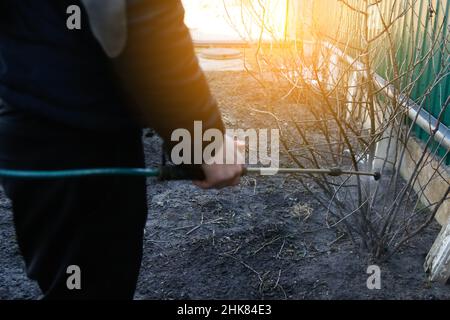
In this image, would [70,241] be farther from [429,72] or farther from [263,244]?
[429,72]

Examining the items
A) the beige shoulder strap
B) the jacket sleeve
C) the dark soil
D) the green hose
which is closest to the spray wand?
the green hose

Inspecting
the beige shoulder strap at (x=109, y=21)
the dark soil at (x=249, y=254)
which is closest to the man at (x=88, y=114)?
the beige shoulder strap at (x=109, y=21)

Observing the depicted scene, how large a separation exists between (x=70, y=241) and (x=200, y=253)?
169 centimetres

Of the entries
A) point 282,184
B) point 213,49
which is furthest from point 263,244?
point 213,49

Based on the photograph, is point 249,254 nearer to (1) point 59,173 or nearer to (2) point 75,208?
(2) point 75,208

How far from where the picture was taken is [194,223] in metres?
3.57

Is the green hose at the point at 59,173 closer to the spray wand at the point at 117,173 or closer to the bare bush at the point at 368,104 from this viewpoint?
the spray wand at the point at 117,173

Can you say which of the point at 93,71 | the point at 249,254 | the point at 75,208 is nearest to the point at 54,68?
the point at 93,71

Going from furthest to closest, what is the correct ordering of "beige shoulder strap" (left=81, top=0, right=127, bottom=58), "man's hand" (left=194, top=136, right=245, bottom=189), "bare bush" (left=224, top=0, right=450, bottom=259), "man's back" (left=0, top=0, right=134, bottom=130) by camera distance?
1. "bare bush" (left=224, top=0, right=450, bottom=259)
2. "man's hand" (left=194, top=136, right=245, bottom=189)
3. "man's back" (left=0, top=0, right=134, bottom=130)
4. "beige shoulder strap" (left=81, top=0, right=127, bottom=58)

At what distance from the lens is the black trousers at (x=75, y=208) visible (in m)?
1.50

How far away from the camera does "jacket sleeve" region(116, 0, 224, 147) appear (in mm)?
1291

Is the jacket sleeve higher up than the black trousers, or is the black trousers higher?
the jacket sleeve

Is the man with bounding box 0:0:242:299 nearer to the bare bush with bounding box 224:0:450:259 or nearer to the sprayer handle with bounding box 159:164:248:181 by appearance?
the sprayer handle with bounding box 159:164:248:181
